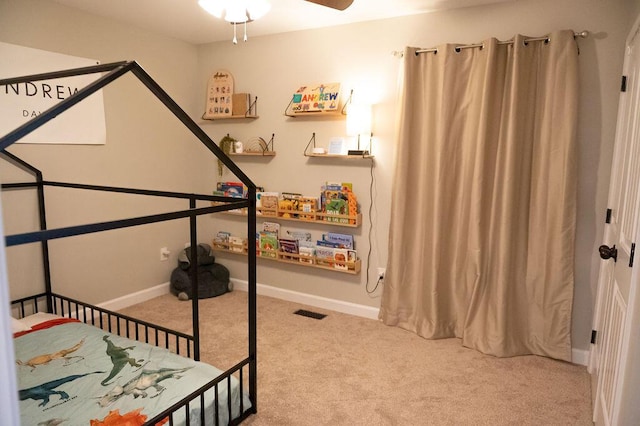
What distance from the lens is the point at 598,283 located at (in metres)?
2.53

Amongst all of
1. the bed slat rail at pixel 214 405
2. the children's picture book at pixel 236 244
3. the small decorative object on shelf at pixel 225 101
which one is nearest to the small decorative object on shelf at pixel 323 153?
the small decorative object on shelf at pixel 225 101

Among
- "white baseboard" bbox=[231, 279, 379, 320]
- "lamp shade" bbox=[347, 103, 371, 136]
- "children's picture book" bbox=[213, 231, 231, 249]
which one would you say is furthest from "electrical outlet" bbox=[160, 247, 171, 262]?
"lamp shade" bbox=[347, 103, 371, 136]

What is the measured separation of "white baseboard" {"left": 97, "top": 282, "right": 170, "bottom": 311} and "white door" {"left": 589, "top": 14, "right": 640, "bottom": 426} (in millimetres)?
3328

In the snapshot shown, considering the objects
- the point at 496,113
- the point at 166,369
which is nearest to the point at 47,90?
the point at 166,369

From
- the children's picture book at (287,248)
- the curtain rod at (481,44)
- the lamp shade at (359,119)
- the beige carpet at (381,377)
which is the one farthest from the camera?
the children's picture book at (287,248)

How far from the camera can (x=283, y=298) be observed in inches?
148

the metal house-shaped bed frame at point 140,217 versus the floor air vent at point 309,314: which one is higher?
the metal house-shaped bed frame at point 140,217

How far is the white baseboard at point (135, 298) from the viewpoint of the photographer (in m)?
3.40

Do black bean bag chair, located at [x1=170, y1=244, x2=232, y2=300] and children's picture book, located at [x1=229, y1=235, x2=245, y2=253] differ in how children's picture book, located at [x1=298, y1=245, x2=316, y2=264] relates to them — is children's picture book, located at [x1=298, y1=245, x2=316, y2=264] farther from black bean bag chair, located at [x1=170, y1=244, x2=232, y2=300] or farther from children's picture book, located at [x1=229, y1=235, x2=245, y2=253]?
black bean bag chair, located at [x1=170, y1=244, x2=232, y2=300]

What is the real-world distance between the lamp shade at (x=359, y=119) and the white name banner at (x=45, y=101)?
75.3 inches

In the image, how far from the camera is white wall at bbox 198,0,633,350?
2.48 metres

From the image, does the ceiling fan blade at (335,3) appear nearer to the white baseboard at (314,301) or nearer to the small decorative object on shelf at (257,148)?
the small decorative object on shelf at (257,148)

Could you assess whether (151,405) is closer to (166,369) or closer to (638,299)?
(166,369)

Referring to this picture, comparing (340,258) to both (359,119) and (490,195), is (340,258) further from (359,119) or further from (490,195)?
(490,195)
